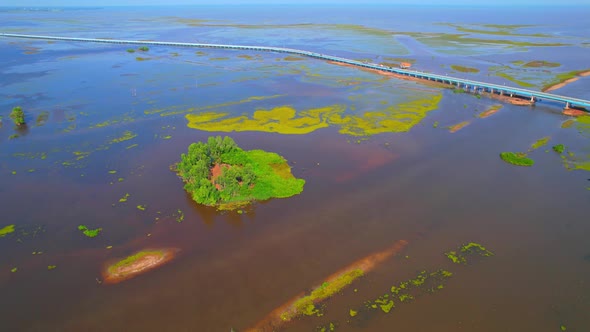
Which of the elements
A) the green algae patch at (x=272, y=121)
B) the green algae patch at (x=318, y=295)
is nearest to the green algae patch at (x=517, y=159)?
the green algae patch at (x=272, y=121)

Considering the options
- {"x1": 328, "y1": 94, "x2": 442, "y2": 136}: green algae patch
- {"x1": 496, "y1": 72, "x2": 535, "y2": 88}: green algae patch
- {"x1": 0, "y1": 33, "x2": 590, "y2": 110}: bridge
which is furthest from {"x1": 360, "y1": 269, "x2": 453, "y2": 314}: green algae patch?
{"x1": 496, "y1": 72, "x2": 535, "y2": 88}: green algae patch

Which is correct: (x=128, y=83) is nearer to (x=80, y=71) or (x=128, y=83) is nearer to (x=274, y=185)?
(x=80, y=71)

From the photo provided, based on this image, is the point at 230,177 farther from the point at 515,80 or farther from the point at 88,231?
the point at 515,80

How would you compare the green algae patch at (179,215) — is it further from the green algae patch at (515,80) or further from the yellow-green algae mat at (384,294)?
the green algae patch at (515,80)

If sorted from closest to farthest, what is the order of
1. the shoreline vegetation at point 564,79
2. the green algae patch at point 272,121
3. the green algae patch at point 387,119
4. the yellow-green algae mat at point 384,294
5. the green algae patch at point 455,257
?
the yellow-green algae mat at point 384,294
the green algae patch at point 455,257
the green algae patch at point 387,119
the green algae patch at point 272,121
the shoreline vegetation at point 564,79

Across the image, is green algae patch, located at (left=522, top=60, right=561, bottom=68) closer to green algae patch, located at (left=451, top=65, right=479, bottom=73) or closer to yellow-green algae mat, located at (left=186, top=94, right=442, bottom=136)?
green algae patch, located at (left=451, top=65, right=479, bottom=73)
